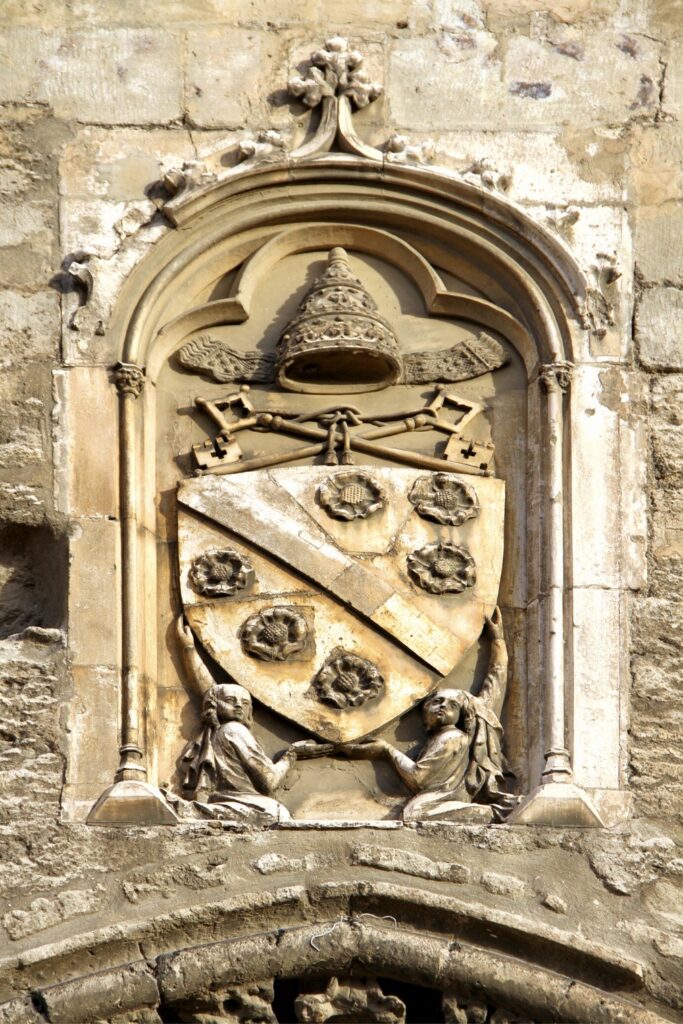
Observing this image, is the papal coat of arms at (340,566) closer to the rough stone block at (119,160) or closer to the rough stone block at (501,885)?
the rough stone block at (501,885)

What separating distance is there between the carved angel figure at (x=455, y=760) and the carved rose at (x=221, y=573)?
71 cm

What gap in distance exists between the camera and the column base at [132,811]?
11.0 metres

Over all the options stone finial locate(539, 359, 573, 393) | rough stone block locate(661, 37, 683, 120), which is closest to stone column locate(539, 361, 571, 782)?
stone finial locate(539, 359, 573, 393)

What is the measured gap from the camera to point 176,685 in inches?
450

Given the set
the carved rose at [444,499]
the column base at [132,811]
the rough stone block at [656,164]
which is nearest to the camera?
the column base at [132,811]

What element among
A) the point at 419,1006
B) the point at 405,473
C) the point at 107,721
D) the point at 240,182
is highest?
the point at 240,182

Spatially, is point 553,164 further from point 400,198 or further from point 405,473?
point 405,473

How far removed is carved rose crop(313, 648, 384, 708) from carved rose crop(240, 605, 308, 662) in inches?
5.3

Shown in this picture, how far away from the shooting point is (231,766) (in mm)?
11203

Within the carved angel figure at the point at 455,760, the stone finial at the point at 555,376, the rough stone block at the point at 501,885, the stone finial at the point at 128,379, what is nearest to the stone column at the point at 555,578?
the stone finial at the point at 555,376

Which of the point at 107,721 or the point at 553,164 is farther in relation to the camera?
the point at 553,164

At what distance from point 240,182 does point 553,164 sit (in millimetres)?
1181

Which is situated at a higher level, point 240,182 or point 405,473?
point 240,182

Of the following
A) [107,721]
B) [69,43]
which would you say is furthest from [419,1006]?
[69,43]
